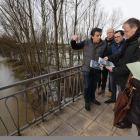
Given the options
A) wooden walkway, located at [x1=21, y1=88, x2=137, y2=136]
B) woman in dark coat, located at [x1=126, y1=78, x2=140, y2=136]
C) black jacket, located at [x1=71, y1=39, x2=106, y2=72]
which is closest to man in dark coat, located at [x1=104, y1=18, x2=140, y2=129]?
woman in dark coat, located at [x1=126, y1=78, x2=140, y2=136]

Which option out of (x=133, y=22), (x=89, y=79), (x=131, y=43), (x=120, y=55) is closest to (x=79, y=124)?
(x=89, y=79)

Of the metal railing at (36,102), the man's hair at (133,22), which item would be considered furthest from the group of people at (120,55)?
the metal railing at (36,102)

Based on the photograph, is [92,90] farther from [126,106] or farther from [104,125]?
[126,106]

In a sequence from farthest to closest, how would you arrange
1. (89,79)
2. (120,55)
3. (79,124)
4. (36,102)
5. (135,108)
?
(36,102) → (89,79) → (79,124) → (120,55) → (135,108)

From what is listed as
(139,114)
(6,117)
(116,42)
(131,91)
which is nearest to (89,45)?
(116,42)

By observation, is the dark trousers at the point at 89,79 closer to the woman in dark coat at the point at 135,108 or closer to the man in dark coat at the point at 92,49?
the man in dark coat at the point at 92,49

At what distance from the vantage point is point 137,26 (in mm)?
1231

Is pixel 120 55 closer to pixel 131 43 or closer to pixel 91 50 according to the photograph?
pixel 131 43

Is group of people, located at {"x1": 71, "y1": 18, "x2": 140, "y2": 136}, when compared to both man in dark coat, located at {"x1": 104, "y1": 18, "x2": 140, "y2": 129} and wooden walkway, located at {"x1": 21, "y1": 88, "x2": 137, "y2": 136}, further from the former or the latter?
Result: wooden walkway, located at {"x1": 21, "y1": 88, "x2": 137, "y2": 136}

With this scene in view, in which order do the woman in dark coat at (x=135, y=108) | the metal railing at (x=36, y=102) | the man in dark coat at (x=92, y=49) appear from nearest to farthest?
the woman in dark coat at (x=135, y=108) < the metal railing at (x=36, y=102) < the man in dark coat at (x=92, y=49)

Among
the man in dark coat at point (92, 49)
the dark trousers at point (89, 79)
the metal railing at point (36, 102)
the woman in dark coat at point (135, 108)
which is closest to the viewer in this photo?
the woman in dark coat at point (135, 108)

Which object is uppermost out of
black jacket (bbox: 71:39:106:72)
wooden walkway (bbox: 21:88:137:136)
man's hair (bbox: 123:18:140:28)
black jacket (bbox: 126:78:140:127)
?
man's hair (bbox: 123:18:140:28)

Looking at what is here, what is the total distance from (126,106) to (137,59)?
71 centimetres

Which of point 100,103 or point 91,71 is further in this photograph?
point 100,103
